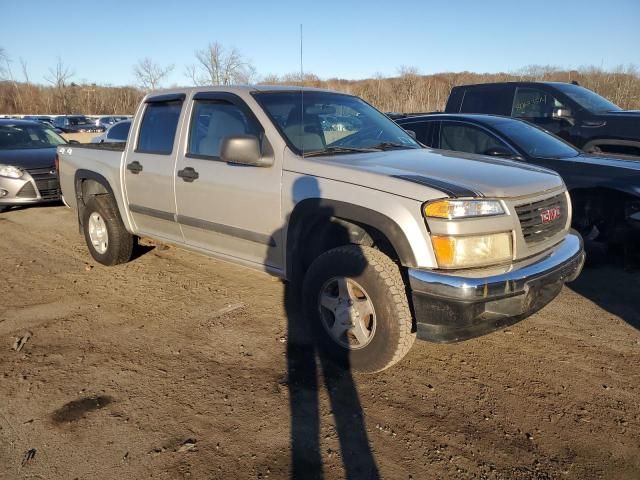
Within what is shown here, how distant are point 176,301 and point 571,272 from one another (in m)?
3.17

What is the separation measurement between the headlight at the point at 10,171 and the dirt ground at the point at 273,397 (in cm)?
406

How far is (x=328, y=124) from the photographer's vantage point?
3.96 m

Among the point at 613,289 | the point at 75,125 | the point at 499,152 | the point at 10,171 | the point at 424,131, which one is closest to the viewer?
the point at 613,289

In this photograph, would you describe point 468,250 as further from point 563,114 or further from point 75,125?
point 75,125

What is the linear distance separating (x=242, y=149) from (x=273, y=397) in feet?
5.31

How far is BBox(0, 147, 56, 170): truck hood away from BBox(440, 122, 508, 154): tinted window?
6.27 metres

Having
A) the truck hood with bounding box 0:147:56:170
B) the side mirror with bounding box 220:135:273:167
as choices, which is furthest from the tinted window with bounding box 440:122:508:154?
the truck hood with bounding box 0:147:56:170

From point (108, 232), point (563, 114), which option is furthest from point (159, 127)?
point (563, 114)

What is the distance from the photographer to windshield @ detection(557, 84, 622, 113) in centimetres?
732

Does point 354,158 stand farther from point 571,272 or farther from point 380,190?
point 571,272

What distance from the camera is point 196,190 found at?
3.98 meters

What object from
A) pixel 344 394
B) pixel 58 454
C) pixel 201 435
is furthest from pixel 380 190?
pixel 58 454

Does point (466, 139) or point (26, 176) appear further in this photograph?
point (26, 176)

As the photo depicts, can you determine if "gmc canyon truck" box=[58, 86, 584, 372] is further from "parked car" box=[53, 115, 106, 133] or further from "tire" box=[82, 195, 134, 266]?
"parked car" box=[53, 115, 106, 133]
